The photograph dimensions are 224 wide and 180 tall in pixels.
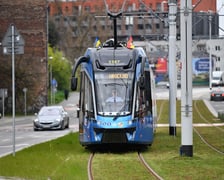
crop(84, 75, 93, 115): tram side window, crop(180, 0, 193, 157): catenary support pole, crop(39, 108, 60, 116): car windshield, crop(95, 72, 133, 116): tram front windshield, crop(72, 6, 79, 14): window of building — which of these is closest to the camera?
crop(180, 0, 193, 157): catenary support pole

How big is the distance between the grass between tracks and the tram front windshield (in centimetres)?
139

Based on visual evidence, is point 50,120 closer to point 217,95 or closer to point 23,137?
point 23,137

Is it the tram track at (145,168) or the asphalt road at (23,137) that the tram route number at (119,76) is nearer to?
the tram track at (145,168)

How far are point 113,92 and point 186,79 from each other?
2865 millimetres

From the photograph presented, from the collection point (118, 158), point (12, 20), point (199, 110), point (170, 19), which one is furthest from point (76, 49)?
point (118, 158)

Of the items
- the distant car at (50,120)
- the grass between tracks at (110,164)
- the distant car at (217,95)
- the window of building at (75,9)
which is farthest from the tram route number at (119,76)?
the window of building at (75,9)

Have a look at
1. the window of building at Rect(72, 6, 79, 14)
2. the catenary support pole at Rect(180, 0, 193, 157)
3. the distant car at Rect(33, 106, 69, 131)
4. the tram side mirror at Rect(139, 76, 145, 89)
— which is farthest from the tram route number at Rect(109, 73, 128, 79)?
the window of building at Rect(72, 6, 79, 14)

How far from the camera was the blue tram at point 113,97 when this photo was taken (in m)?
23.7

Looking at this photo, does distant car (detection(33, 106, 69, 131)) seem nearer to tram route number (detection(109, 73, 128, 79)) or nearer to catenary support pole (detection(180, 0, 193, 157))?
tram route number (detection(109, 73, 128, 79))

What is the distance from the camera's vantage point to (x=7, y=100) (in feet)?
257

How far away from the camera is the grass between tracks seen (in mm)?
17156

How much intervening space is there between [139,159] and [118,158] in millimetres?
626

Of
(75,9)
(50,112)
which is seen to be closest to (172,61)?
(50,112)

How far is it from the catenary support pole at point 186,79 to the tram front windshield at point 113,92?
2.44m
